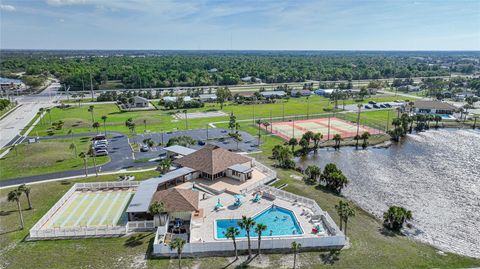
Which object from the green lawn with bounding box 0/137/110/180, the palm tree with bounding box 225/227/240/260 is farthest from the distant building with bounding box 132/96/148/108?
the palm tree with bounding box 225/227/240/260

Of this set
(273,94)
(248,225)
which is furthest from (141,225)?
(273,94)

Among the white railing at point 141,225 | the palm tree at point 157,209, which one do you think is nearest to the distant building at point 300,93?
the palm tree at point 157,209

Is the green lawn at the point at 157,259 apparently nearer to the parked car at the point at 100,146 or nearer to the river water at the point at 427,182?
the river water at the point at 427,182

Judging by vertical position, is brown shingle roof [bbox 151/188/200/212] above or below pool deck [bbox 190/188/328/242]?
above

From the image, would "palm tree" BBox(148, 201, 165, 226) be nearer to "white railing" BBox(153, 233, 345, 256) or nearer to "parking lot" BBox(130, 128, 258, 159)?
"white railing" BBox(153, 233, 345, 256)

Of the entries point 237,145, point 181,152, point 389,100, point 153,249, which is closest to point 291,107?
point 389,100
